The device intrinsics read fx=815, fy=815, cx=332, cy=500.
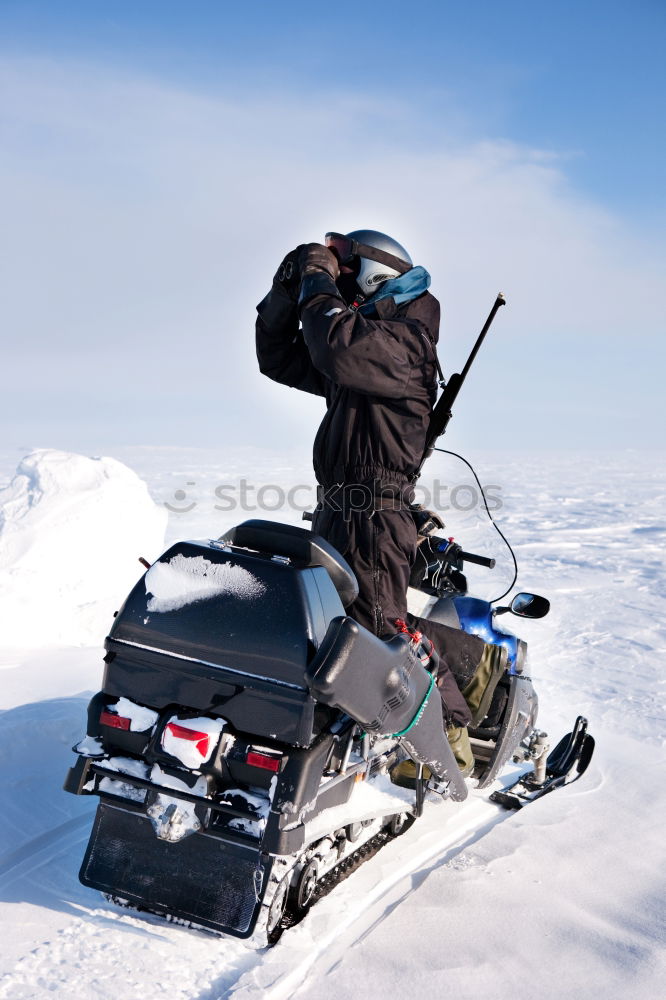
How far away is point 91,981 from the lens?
6.64 feet

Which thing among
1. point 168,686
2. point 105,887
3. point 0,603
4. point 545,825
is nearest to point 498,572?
point 545,825

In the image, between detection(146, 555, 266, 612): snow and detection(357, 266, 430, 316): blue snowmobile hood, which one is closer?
detection(146, 555, 266, 612): snow

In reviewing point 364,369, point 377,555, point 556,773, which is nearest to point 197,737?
point 377,555

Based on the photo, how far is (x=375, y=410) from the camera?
2.69m

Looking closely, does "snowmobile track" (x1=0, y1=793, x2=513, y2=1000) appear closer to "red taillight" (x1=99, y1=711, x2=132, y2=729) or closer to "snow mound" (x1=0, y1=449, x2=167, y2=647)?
"red taillight" (x1=99, y1=711, x2=132, y2=729)

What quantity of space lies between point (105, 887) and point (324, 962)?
2.07 feet

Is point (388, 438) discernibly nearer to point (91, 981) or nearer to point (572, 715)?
point (91, 981)

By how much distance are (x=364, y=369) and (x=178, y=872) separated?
1527 mm

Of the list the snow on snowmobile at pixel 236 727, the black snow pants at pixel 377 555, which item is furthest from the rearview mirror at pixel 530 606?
the snow on snowmobile at pixel 236 727

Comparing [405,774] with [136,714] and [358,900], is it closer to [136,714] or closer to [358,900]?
[358,900]

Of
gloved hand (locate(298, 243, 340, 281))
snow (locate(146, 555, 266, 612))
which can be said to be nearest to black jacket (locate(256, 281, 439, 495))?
gloved hand (locate(298, 243, 340, 281))

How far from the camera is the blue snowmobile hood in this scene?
2.69m

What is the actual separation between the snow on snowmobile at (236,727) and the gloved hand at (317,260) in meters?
0.83

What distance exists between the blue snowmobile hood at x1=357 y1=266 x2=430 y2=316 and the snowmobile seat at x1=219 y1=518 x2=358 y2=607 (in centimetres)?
81
